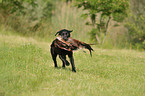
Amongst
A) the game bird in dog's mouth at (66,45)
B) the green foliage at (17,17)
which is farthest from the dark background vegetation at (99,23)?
the game bird in dog's mouth at (66,45)

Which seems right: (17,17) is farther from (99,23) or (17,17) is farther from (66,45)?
(66,45)

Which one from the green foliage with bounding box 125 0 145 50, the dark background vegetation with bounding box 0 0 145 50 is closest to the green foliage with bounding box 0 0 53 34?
the dark background vegetation with bounding box 0 0 145 50

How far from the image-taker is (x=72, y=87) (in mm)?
4969

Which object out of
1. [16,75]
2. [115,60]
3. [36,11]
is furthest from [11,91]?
A: [36,11]

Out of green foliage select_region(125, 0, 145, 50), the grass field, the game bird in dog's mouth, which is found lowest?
the grass field

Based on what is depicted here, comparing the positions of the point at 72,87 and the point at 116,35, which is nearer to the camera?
the point at 72,87

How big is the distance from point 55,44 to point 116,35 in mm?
11507

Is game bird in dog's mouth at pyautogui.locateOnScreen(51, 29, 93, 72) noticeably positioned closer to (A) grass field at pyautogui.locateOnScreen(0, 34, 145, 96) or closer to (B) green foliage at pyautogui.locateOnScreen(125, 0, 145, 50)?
(A) grass field at pyautogui.locateOnScreen(0, 34, 145, 96)

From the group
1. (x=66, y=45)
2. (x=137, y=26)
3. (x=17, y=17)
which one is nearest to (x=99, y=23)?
(x=137, y=26)

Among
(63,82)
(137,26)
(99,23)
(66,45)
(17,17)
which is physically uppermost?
(17,17)

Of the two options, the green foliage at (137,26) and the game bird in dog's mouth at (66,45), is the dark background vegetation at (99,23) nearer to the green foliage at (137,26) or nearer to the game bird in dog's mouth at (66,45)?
the green foliage at (137,26)

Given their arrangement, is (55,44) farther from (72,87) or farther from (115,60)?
(115,60)

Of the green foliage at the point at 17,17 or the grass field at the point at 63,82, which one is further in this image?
the green foliage at the point at 17,17

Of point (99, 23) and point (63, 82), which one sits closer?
point (63, 82)
